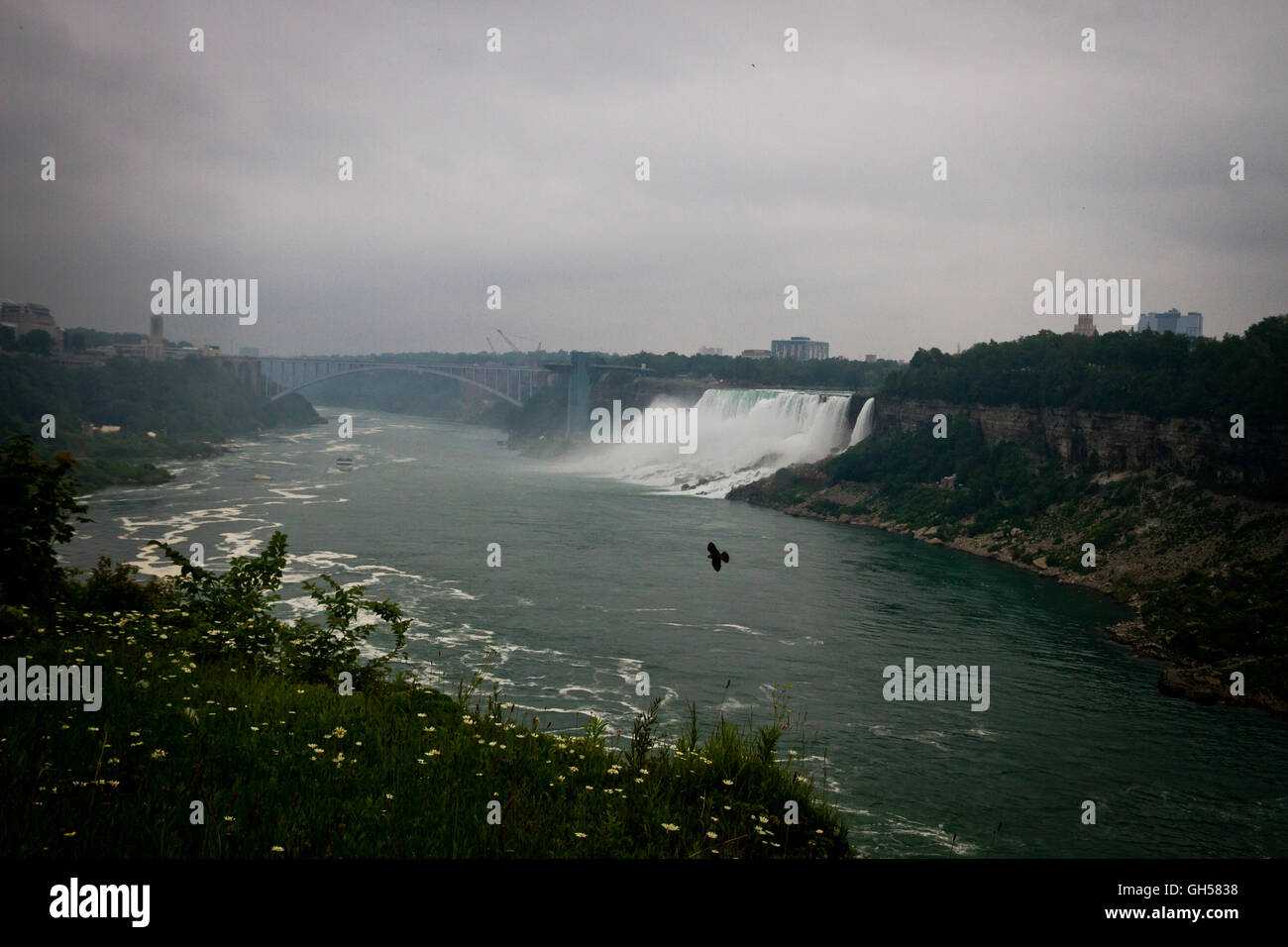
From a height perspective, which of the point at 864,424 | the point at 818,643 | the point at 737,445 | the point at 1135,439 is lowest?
the point at 818,643

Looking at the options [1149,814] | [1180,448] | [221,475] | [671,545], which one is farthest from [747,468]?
[1149,814]

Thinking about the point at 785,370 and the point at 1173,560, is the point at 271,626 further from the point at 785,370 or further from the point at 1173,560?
the point at 785,370

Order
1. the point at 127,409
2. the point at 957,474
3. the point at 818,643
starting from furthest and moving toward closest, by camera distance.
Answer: the point at 127,409 → the point at 957,474 → the point at 818,643

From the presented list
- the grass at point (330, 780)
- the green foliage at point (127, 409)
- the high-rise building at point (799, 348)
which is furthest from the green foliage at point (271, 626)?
the high-rise building at point (799, 348)

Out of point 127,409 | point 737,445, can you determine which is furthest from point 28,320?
point 737,445

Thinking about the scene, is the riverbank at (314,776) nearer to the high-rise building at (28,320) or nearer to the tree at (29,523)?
the tree at (29,523)
